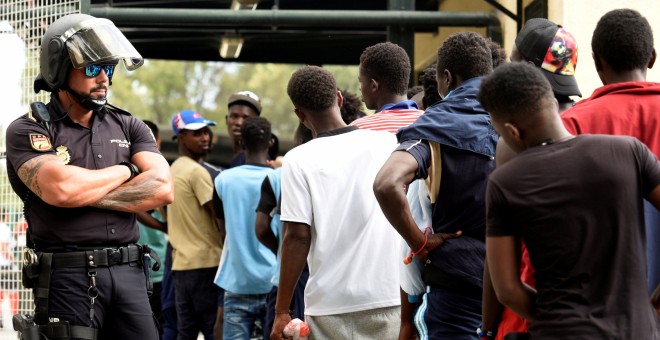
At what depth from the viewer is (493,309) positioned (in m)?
3.65

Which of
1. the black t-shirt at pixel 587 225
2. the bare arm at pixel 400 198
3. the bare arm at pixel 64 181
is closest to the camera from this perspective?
the black t-shirt at pixel 587 225

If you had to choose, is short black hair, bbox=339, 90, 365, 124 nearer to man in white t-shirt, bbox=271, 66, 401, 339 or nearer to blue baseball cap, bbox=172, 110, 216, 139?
man in white t-shirt, bbox=271, 66, 401, 339

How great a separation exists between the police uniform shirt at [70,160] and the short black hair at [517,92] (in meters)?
2.48

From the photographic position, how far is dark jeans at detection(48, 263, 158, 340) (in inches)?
196

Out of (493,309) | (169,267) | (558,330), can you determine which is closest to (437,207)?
(493,309)

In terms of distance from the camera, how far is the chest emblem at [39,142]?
505cm

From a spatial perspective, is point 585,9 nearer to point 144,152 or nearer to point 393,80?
point 393,80

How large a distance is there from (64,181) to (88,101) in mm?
494

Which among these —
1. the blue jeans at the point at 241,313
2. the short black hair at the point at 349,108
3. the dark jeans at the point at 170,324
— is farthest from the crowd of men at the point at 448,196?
the dark jeans at the point at 170,324

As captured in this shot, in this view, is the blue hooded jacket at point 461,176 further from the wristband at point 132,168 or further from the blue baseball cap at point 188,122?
the blue baseball cap at point 188,122

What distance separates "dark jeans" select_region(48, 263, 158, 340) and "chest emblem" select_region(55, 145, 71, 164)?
1.80 feet

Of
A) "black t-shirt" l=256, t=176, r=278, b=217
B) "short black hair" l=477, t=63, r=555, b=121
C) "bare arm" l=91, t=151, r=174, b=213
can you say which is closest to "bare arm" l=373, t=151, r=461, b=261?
"short black hair" l=477, t=63, r=555, b=121

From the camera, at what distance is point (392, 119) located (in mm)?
5496

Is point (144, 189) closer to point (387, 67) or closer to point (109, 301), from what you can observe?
point (109, 301)
